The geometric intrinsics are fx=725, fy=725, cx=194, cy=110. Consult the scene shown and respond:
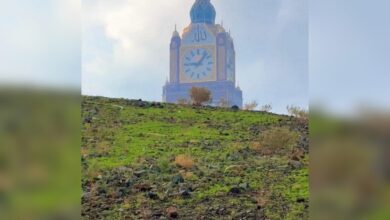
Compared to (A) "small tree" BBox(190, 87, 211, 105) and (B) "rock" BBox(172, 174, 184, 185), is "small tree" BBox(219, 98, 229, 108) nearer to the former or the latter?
(A) "small tree" BBox(190, 87, 211, 105)

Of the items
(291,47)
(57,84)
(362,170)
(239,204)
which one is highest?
(291,47)

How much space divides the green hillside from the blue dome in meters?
0.51

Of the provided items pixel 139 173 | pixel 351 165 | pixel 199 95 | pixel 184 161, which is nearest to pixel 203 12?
pixel 199 95

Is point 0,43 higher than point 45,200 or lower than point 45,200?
higher

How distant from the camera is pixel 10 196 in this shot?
249 centimetres

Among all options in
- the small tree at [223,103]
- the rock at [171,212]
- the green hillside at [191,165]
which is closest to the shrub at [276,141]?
the green hillside at [191,165]

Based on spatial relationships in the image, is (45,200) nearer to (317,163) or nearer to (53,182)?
(53,182)

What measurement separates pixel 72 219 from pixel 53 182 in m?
0.16

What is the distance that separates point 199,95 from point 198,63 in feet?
0.58

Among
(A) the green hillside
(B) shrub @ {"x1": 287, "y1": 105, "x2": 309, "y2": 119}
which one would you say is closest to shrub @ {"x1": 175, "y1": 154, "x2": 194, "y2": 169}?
(A) the green hillside

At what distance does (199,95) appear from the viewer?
11.2 ft

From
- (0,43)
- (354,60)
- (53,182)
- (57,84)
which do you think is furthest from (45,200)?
(354,60)

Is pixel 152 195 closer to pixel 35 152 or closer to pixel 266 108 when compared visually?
pixel 266 108

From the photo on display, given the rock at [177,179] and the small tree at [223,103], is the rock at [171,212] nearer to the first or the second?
the rock at [177,179]
